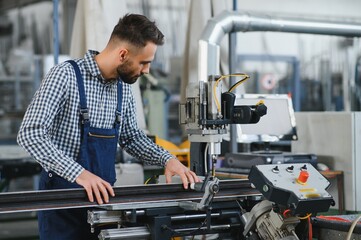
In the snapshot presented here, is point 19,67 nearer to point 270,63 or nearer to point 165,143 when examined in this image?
point 270,63

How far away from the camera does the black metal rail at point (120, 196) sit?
1573 millimetres

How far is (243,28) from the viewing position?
3.52 meters

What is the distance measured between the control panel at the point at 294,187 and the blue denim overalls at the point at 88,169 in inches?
21.1

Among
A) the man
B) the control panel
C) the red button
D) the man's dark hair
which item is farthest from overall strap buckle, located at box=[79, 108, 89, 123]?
the red button

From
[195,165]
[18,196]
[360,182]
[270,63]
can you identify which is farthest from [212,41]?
[270,63]

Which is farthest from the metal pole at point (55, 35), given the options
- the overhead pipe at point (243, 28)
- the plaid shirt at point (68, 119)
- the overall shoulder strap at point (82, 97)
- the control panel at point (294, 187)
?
the control panel at point (294, 187)

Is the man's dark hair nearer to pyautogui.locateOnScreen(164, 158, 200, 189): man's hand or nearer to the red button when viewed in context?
pyautogui.locateOnScreen(164, 158, 200, 189): man's hand

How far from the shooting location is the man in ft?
5.92

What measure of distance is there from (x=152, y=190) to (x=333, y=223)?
1.84ft

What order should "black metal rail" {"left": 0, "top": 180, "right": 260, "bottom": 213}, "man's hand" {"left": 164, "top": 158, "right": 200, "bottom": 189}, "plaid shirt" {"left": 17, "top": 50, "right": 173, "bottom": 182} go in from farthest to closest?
1. "man's hand" {"left": 164, "top": 158, "right": 200, "bottom": 189}
2. "plaid shirt" {"left": 17, "top": 50, "right": 173, "bottom": 182}
3. "black metal rail" {"left": 0, "top": 180, "right": 260, "bottom": 213}

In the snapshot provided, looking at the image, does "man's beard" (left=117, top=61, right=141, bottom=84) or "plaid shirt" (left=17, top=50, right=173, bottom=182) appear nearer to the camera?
"plaid shirt" (left=17, top=50, right=173, bottom=182)

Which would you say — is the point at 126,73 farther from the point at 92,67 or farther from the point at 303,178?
the point at 303,178

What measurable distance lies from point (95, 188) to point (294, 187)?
560 millimetres

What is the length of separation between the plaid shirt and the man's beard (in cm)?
8
